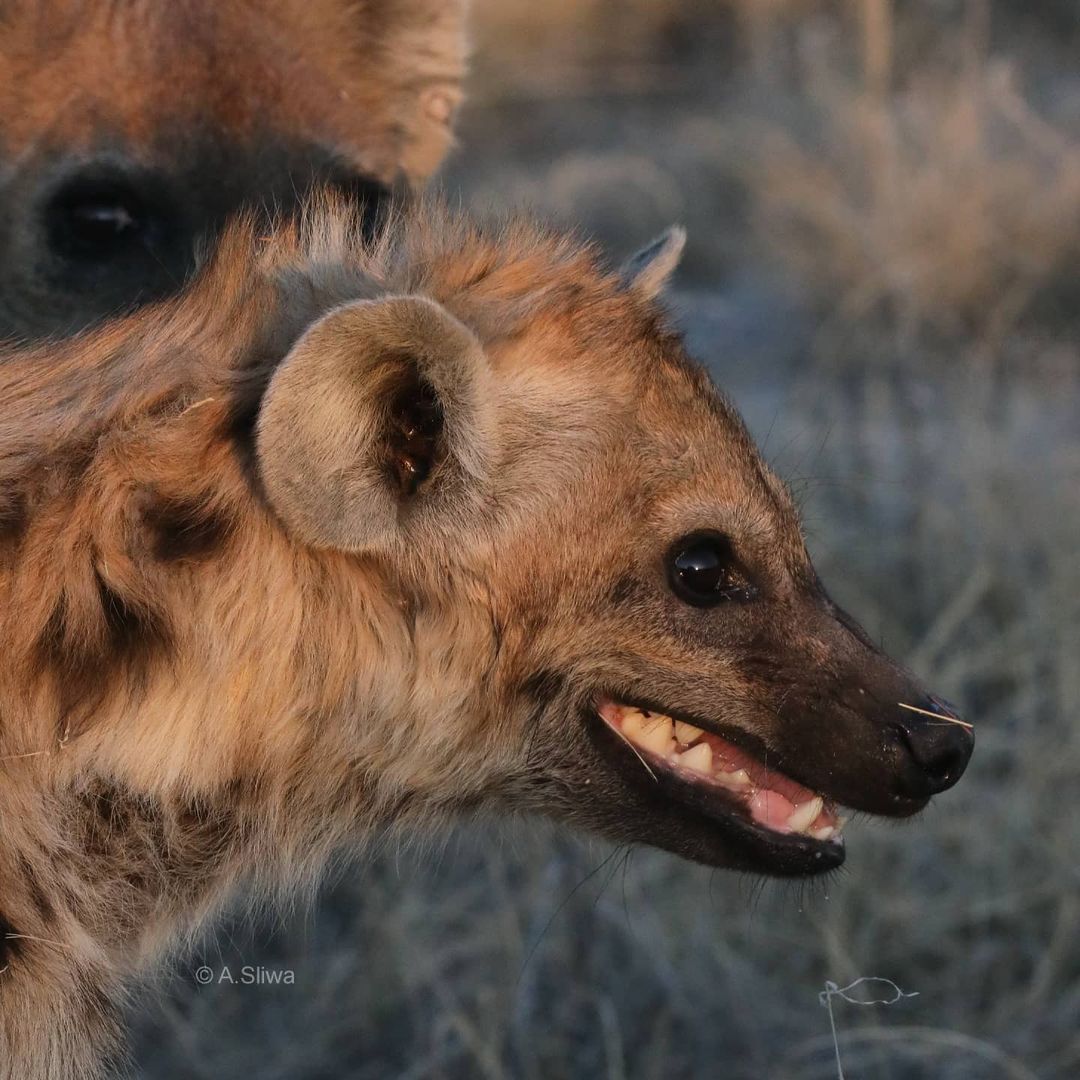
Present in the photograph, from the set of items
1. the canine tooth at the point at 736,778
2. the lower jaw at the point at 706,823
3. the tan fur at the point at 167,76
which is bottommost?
the lower jaw at the point at 706,823

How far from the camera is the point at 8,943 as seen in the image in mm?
1691

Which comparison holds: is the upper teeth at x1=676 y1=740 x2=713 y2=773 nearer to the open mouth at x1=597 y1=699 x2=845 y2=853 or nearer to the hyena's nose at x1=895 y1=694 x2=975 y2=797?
the open mouth at x1=597 y1=699 x2=845 y2=853

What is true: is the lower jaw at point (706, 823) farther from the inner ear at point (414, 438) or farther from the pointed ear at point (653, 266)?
the pointed ear at point (653, 266)

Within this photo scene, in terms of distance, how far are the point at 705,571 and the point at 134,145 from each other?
1.17m

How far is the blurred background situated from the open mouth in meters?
0.31

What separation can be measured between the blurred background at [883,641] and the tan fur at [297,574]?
35 centimetres

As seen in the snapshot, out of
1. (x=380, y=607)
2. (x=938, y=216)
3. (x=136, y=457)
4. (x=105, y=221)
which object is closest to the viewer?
(x=136, y=457)

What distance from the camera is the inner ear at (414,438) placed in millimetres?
1734

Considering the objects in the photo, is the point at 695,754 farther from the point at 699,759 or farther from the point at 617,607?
the point at 617,607

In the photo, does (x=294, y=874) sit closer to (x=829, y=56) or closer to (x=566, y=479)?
(x=566, y=479)

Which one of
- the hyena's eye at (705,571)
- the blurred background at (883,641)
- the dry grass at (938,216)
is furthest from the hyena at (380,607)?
the dry grass at (938,216)

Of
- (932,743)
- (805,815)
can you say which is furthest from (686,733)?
(932,743)

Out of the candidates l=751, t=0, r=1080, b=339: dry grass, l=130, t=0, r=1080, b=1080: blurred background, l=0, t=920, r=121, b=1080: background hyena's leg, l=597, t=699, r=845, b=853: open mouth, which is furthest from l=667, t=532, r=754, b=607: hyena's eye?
l=751, t=0, r=1080, b=339: dry grass

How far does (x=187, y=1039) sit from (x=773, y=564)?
4.44 feet
